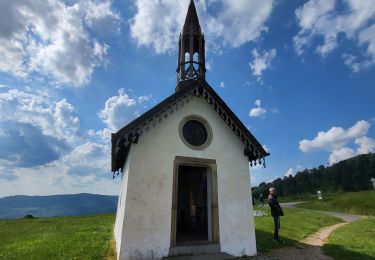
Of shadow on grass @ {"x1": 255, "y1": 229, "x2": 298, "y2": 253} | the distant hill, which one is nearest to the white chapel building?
shadow on grass @ {"x1": 255, "y1": 229, "x2": 298, "y2": 253}

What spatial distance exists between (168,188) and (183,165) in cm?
150

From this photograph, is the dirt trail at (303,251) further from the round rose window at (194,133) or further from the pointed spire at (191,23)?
the pointed spire at (191,23)

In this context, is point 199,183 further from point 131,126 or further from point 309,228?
point 309,228

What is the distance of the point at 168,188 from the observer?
1110 cm

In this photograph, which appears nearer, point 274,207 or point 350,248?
point 350,248

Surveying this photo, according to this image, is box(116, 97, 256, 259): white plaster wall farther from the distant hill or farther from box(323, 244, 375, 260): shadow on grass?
the distant hill

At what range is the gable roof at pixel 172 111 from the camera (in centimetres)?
1085

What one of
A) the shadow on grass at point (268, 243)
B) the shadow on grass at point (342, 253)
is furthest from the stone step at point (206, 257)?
the shadow on grass at point (342, 253)

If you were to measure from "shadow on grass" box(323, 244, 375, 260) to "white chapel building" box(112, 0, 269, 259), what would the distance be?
3322 millimetres

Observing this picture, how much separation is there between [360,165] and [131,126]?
114349mm

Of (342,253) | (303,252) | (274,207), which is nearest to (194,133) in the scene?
(274,207)

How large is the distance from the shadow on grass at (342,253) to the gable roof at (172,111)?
487 cm

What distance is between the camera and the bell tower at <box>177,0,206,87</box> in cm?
1488

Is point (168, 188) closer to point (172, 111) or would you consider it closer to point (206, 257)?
point (206, 257)
